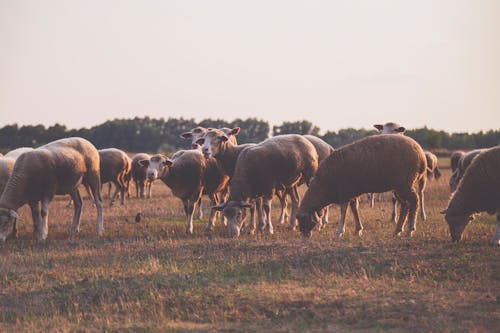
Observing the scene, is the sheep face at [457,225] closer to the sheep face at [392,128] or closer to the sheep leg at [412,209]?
the sheep leg at [412,209]

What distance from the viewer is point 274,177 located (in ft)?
56.9

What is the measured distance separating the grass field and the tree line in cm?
7318

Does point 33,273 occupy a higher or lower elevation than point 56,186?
lower

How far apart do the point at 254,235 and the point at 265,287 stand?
19.7 ft

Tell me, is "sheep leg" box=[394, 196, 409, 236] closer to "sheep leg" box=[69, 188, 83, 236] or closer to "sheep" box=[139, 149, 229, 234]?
"sheep" box=[139, 149, 229, 234]

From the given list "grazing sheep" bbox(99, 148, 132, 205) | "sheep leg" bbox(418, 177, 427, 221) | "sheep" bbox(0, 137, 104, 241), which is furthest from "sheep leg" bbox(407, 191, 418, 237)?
"grazing sheep" bbox(99, 148, 132, 205)

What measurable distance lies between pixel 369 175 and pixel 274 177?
10.4 ft

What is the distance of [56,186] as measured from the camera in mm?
17297

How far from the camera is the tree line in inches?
3573

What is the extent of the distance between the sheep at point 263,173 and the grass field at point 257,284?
993mm

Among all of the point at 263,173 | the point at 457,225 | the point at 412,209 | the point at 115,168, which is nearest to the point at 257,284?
the point at 457,225

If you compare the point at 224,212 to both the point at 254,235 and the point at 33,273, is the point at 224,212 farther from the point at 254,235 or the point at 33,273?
the point at 33,273

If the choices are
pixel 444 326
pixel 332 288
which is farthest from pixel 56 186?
pixel 444 326

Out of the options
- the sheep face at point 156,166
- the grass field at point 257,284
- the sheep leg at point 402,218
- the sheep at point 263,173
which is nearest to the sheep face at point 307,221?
the grass field at point 257,284
